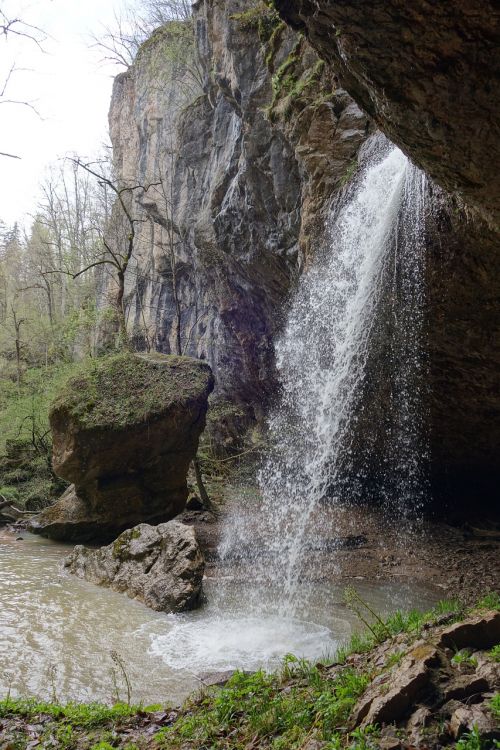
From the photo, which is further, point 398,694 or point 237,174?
point 237,174

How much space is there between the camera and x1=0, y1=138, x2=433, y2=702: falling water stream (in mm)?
4703

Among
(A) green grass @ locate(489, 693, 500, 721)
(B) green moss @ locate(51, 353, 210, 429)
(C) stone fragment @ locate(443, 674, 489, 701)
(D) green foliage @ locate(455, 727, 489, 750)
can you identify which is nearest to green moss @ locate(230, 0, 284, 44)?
(B) green moss @ locate(51, 353, 210, 429)

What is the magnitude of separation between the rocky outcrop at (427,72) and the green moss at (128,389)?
22.0 feet

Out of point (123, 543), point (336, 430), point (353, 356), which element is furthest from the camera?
point (336, 430)

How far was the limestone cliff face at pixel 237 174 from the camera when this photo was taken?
8.71 meters

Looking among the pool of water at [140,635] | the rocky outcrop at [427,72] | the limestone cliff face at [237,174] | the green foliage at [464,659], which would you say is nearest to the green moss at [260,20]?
the limestone cliff face at [237,174]

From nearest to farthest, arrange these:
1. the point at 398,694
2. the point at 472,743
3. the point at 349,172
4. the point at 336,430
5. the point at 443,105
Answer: the point at 472,743
the point at 398,694
the point at 443,105
the point at 349,172
the point at 336,430

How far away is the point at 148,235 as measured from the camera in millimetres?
25156

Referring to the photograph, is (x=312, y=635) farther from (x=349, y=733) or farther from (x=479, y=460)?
(x=479, y=460)

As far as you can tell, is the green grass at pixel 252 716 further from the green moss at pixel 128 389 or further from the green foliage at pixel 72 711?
the green moss at pixel 128 389

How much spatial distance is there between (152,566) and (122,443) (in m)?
3.27

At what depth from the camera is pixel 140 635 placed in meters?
5.35

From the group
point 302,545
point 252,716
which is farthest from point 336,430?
point 252,716

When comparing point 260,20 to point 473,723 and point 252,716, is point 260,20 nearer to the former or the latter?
point 252,716
